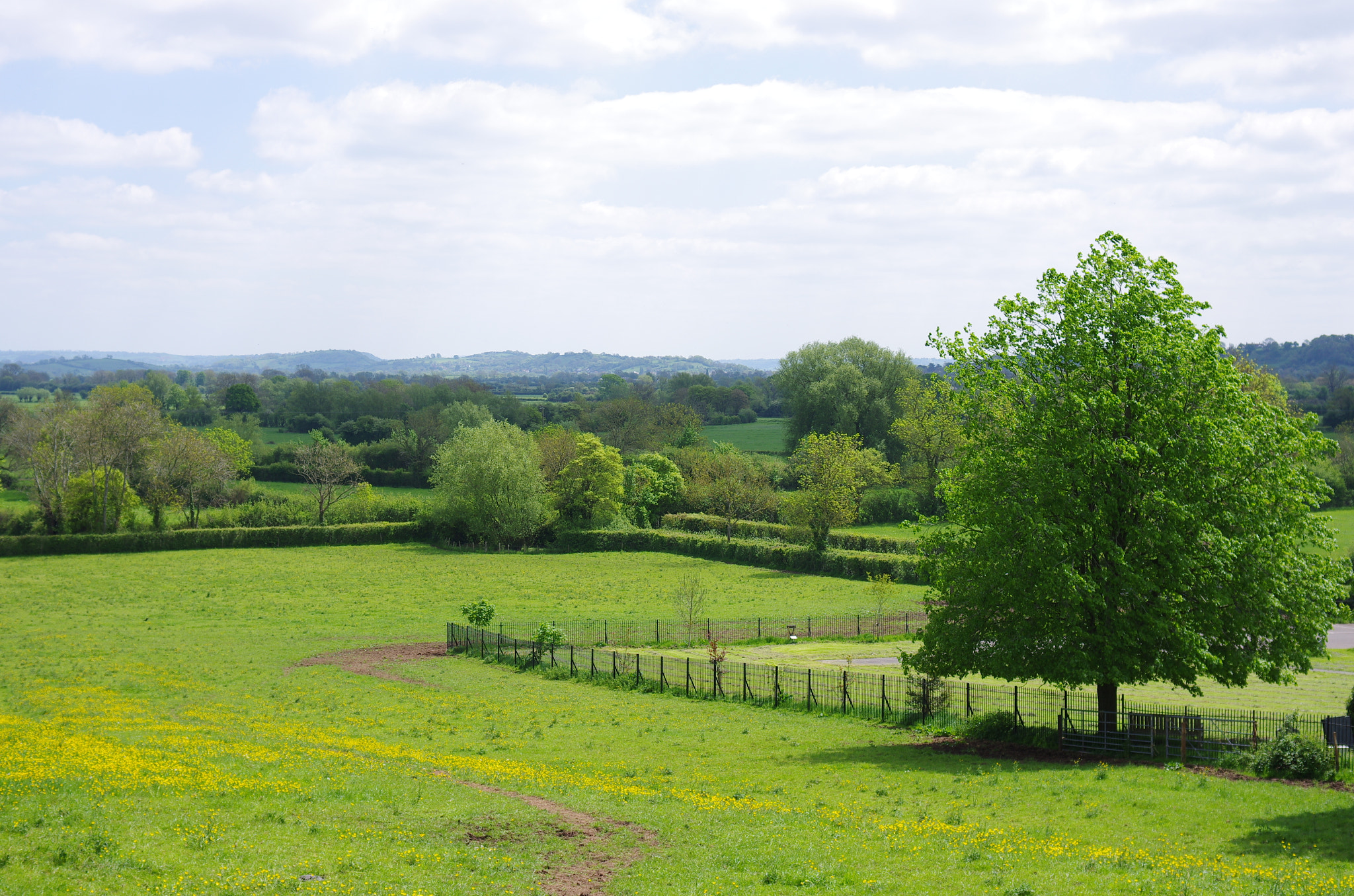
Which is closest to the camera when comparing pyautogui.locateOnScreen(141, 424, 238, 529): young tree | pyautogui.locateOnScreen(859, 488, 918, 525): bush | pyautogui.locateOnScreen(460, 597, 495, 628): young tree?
pyautogui.locateOnScreen(460, 597, 495, 628): young tree

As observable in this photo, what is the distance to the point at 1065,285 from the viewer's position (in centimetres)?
2777

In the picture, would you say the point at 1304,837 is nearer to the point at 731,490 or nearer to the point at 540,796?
the point at 540,796

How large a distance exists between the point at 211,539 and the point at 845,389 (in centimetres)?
7024

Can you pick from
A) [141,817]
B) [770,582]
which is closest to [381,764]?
[141,817]

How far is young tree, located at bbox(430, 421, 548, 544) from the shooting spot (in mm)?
88062

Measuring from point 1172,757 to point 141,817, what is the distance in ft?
74.9

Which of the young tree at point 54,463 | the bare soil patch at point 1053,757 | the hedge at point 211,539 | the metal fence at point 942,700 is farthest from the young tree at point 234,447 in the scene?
the bare soil patch at point 1053,757

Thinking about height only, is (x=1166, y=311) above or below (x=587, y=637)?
above

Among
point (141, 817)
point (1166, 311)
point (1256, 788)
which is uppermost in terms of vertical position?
point (1166, 311)

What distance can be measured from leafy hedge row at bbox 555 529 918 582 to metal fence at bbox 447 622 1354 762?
27.9m

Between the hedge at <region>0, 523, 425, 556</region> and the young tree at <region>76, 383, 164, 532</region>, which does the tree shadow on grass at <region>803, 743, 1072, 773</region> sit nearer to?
the hedge at <region>0, 523, 425, 556</region>

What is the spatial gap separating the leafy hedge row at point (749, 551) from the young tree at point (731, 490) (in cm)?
295

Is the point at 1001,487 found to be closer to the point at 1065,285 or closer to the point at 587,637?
the point at 1065,285

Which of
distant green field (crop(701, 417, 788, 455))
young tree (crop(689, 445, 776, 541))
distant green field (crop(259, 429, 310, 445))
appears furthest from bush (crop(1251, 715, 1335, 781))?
distant green field (crop(259, 429, 310, 445))
